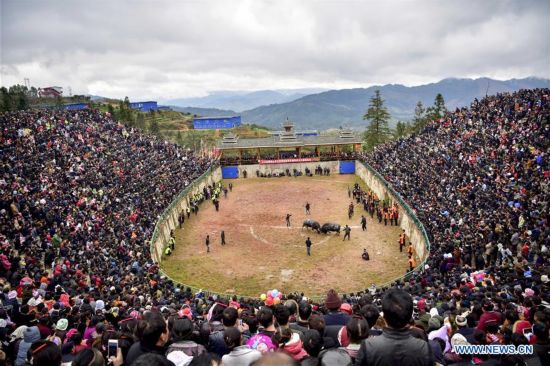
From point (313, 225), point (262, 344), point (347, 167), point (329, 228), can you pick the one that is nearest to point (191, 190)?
point (313, 225)

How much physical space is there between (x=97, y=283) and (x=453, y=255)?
666 inches

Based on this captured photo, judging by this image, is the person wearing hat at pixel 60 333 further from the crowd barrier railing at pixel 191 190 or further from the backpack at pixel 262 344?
the crowd barrier railing at pixel 191 190

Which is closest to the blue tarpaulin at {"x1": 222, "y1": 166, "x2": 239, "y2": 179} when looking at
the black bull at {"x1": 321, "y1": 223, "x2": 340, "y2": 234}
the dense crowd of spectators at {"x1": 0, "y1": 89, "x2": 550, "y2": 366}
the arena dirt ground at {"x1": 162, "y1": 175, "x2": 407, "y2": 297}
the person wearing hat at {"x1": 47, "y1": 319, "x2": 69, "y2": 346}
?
the dense crowd of spectators at {"x1": 0, "y1": 89, "x2": 550, "y2": 366}

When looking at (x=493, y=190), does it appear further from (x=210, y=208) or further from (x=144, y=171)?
(x=144, y=171)

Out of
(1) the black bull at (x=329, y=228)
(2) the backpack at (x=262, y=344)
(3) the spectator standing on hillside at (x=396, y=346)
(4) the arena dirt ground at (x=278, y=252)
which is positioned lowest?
(4) the arena dirt ground at (x=278, y=252)

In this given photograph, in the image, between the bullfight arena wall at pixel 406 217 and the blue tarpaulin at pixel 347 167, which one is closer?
the bullfight arena wall at pixel 406 217

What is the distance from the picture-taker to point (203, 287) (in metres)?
22.4

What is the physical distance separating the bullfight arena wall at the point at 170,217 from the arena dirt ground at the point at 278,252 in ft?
3.18

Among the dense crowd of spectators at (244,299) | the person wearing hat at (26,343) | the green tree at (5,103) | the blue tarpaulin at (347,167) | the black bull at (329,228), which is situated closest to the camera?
the dense crowd of spectators at (244,299)

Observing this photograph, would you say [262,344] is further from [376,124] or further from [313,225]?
[376,124]

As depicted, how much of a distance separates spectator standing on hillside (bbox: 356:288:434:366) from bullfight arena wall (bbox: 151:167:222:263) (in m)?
21.6

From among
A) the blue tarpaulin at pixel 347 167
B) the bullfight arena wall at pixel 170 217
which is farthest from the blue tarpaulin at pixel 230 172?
the blue tarpaulin at pixel 347 167

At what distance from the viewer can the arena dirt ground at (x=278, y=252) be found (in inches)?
901

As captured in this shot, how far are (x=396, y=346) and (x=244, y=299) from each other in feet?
45.8
